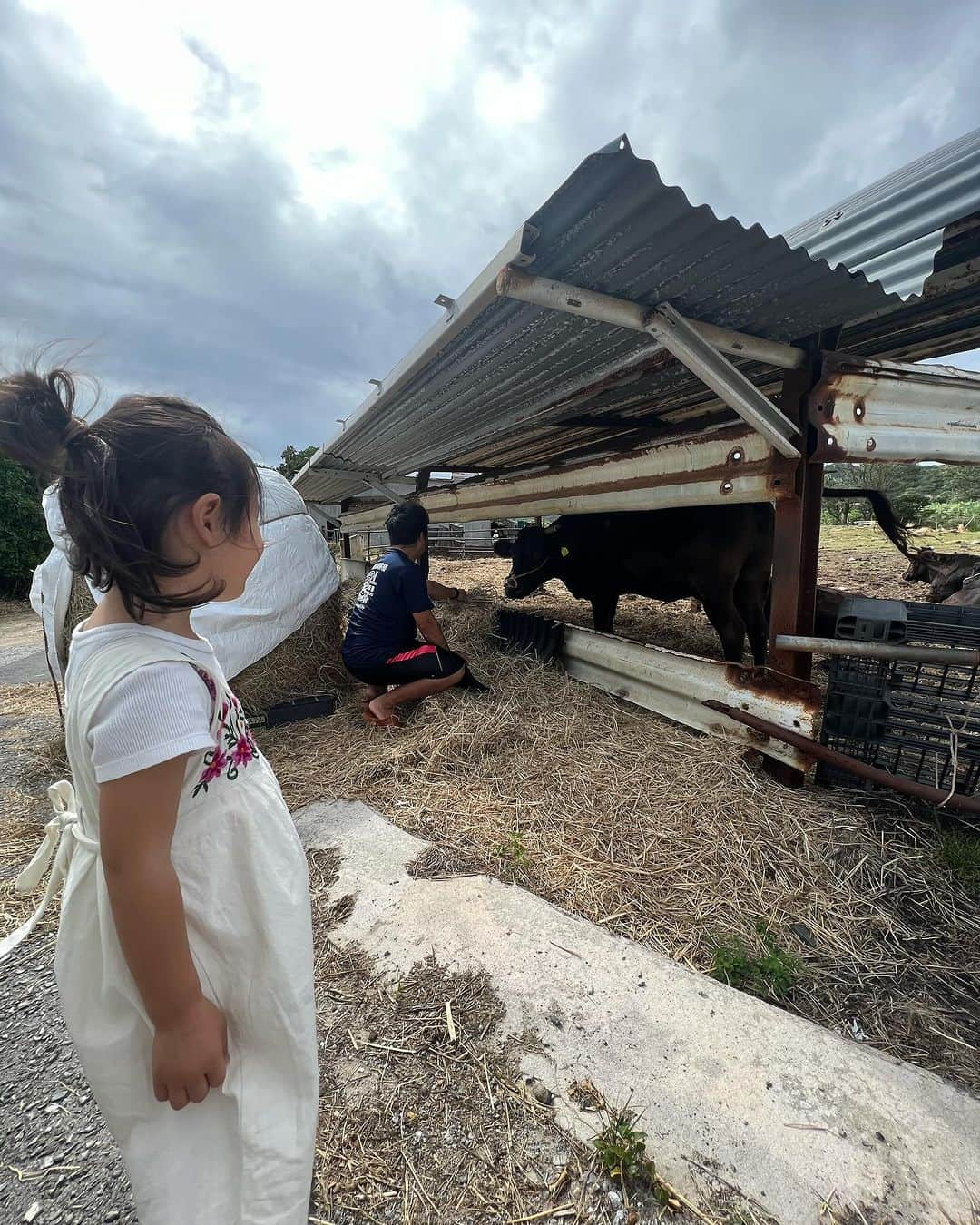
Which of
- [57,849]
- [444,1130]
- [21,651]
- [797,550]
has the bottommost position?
[21,651]

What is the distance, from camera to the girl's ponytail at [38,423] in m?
0.82

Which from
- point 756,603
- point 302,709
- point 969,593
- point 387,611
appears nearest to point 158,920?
point 387,611

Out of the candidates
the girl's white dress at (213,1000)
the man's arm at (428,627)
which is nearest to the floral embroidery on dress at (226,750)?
the girl's white dress at (213,1000)

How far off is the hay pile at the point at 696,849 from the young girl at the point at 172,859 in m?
1.46

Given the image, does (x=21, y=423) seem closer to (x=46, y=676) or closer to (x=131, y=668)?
(x=131, y=668)

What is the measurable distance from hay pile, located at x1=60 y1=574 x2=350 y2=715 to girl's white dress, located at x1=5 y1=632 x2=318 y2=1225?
3457mm

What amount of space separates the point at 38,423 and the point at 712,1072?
2110mm

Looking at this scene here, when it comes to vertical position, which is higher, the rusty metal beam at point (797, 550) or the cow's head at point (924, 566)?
the rusty metal beam at point (797, 550)

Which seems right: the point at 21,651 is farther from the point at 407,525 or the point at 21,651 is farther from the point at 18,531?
the point at 407,525

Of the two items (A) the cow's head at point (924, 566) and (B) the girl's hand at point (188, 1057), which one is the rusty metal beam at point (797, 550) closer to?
(B) the girl's hand at point (188, 1057)

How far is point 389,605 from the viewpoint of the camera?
4391 mm

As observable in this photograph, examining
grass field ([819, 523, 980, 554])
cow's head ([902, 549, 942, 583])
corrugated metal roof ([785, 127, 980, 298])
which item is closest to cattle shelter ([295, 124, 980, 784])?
corrugated metal roof ([785, 127, 980, 298])

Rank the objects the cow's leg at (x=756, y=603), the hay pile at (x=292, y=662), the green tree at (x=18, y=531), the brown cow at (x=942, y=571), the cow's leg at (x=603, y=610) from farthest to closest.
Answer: the green tree at (x=18, y=531)
the brown cow at (x=942, y=571)
the cow's leg at (x=603, y=610)
the cow's leg at (x=756, y=603)
the hay pile at (x=292, y=662)

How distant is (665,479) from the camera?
328cm
